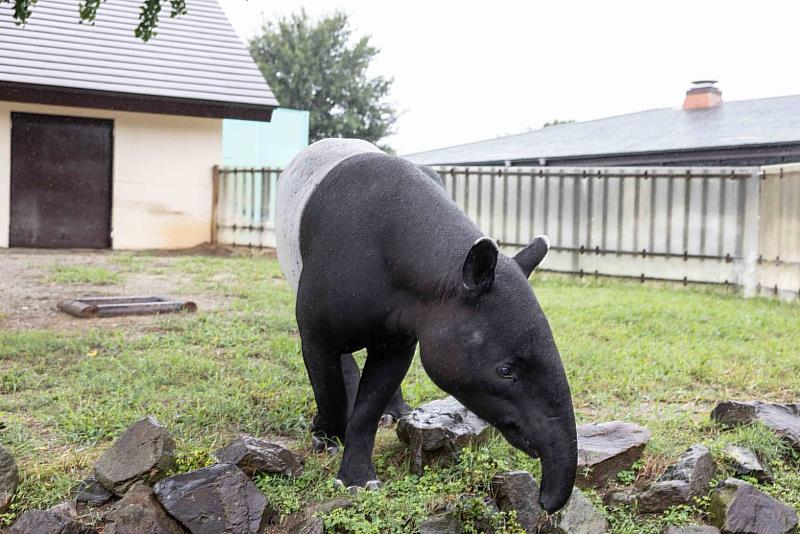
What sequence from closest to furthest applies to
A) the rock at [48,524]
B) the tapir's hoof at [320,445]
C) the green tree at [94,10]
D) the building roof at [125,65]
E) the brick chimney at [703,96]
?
the rock at [48,524] → the tapir's hoof at [320,445] → the green tree at [94,10] → the building roof at [125,65] → the brick chimney at [703,96]

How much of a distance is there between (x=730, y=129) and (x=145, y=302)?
1400 centimetres

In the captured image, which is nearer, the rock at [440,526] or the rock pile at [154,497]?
the rock pile at [154,497]

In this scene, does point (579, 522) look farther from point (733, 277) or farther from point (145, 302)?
point (733, 277)

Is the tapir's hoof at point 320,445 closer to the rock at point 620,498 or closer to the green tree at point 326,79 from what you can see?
the rock at point 620,498

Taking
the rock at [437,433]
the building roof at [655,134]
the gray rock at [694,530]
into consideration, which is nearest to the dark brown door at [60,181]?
the building roof at [655,134]

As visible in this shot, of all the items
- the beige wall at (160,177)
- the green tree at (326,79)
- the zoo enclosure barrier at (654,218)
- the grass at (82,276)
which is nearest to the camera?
the grass at (82,276)

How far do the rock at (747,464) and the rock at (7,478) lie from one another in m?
3.44

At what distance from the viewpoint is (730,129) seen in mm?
18297

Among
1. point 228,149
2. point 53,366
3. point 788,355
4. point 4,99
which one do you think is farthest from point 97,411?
point 228,149

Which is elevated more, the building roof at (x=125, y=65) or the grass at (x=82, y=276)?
the building roof at (x=125, y=65)

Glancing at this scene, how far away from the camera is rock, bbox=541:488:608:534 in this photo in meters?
3.75

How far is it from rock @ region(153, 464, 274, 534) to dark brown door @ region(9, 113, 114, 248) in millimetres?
12559

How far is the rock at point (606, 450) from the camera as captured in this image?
428cm

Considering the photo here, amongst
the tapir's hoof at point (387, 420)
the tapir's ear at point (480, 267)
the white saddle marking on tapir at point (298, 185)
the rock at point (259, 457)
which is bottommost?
the tapir's hoof at point (387, 420)
